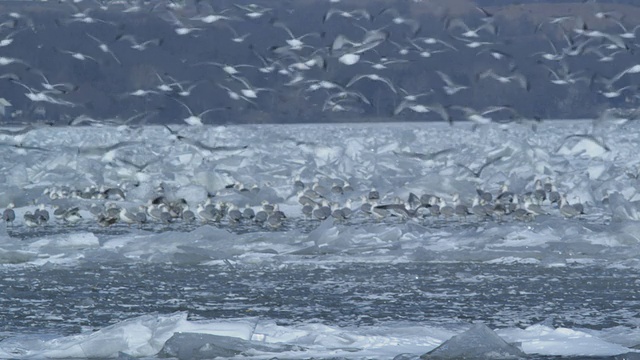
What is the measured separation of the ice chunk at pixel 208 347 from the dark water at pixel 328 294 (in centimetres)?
107

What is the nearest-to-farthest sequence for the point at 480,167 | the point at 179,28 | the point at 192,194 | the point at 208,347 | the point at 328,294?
the point at 208,347 → the point at 328,294 → the point at 192,194 → the point at 480,167 → the point at 179,28

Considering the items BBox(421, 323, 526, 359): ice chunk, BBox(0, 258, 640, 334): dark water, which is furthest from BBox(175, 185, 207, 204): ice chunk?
BBox(421, 323, 526, 359): ice chunk

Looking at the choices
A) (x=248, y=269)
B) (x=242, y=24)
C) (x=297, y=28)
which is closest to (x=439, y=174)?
(x=248, y=269)

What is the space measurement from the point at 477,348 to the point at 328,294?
263 centimetres

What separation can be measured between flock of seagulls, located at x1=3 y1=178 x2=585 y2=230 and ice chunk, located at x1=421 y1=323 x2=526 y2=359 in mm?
8059

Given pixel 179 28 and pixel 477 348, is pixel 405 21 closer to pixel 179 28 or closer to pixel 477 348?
pixel 179 28

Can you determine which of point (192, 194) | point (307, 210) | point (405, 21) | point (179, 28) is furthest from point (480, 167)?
point (307, 210)

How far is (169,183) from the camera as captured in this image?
21953mm

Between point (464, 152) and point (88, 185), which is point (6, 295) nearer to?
point (88, 185)

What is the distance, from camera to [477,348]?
7621mm

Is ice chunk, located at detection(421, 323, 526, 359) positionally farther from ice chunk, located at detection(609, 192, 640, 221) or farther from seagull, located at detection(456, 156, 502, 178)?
seagull, located at detection(456, 156, 502, 178)

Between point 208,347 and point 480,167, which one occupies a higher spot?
point 208,347

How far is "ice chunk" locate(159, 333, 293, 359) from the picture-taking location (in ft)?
25.5

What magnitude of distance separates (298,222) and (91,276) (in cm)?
544
